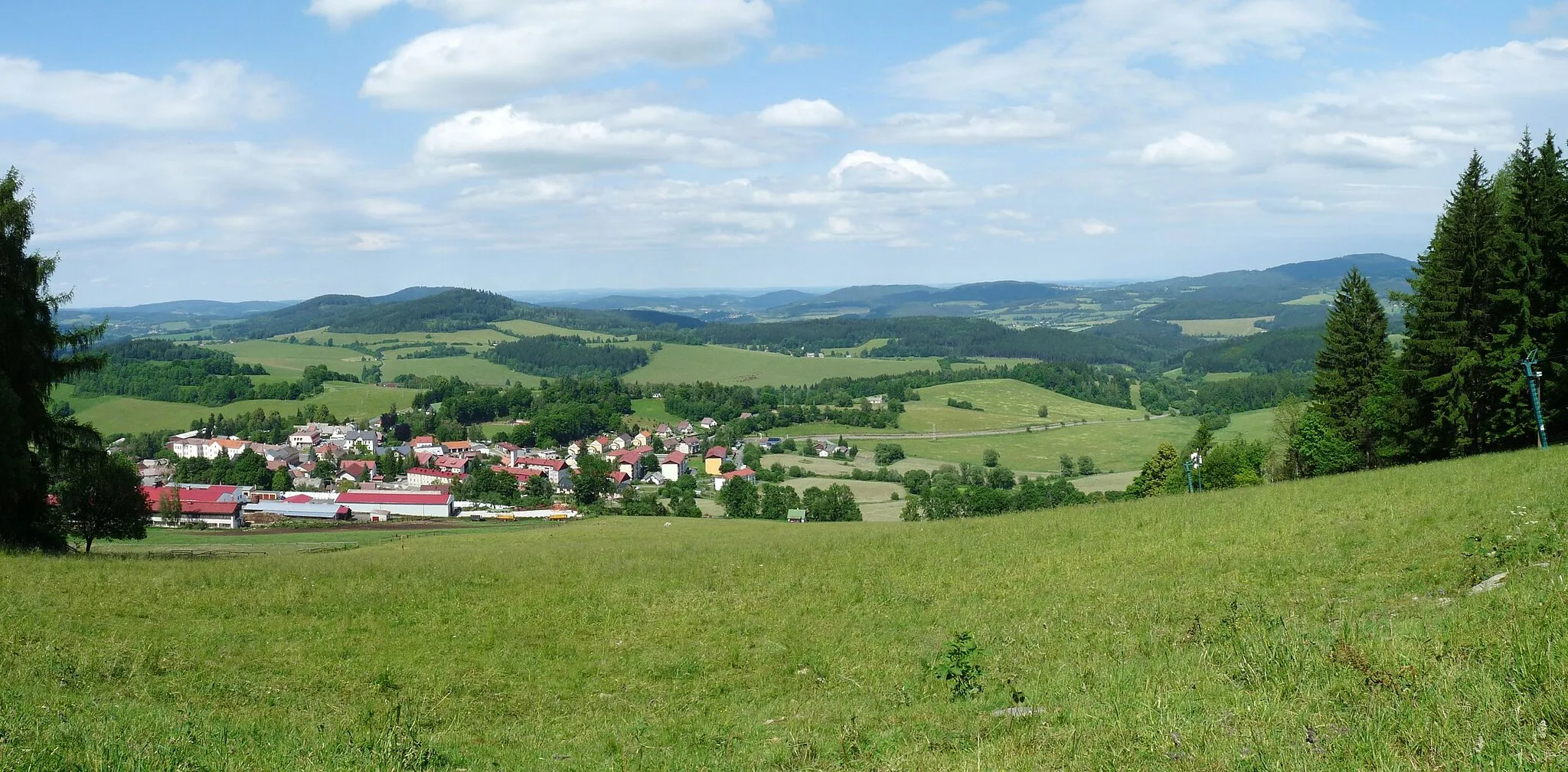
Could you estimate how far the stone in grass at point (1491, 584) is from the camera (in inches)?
431

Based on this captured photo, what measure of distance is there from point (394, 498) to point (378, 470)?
24909 millimetres

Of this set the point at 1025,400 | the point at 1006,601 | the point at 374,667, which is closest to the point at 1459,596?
Answer: the point at 1006,601

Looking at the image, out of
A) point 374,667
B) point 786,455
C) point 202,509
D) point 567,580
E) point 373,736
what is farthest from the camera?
point 786,455

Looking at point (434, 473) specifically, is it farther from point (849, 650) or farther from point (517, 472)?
point (849, 650)

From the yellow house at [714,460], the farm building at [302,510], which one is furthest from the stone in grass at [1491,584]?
the yellow house at [714,460]

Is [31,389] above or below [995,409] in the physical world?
above

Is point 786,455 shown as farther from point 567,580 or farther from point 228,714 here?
point 228,714

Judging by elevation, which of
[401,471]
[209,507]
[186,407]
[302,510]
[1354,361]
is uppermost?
[1354,361]

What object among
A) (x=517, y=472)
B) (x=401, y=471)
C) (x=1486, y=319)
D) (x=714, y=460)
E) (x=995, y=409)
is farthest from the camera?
(x=995, y=409)

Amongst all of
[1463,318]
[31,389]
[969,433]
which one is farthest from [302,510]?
[1463,318]

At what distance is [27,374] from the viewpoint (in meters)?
20.8

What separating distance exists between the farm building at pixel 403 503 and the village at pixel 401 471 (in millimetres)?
128

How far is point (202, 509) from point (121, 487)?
4243 cm

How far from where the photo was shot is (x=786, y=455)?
10975cm
